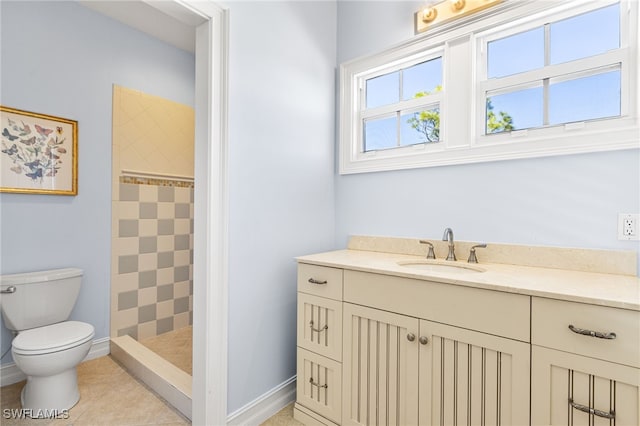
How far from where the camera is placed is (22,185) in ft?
6.88

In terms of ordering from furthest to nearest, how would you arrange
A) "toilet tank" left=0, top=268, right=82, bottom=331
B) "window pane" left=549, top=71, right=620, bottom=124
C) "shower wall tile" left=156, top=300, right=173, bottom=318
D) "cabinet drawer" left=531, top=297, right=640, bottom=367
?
"shower wall tile" left=156, top=300, right=173, bottom=318 → "toilet tank" left=0, top=268, right=82, bottom=331 → "window pane" left=549, top=71, right=620, bottom=124 → "cabinet drawer" left=531, top=297, right=640, bottom=367

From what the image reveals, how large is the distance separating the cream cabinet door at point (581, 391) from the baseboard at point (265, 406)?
4.25 feet

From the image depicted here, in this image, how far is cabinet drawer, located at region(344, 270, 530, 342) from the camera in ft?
3.59

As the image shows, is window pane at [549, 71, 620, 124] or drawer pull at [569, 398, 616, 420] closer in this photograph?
drawer pull at [569, 398, 616, 420]

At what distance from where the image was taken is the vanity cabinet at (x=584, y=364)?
0.92 m

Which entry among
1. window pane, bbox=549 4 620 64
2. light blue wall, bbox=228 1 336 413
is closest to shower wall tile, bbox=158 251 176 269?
light blue wall, bbox=228 1 336 413

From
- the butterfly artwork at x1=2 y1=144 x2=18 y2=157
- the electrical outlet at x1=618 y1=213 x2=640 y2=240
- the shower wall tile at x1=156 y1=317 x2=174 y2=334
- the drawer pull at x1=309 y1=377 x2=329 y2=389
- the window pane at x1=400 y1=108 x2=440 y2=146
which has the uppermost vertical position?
the window pane at x1=400 y1=108 x2=440 y2=146

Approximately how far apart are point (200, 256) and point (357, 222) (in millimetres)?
1112

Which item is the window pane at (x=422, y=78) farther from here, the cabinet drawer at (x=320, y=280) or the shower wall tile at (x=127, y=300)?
the shower wall tile at (x=127, y=300)

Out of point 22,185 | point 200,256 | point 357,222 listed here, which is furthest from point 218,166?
point 22,185

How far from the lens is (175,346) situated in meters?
2.61

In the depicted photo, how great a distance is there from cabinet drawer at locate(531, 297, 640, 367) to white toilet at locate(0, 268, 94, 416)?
231 cm

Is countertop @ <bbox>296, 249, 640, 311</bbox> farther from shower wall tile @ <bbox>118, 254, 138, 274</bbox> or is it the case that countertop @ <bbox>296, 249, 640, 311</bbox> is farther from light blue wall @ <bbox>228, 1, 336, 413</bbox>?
shower wall tile @ <bbox>118, 254, 138, 274</bbox>

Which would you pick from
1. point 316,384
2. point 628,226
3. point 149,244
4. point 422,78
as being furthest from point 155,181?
point 628,226
